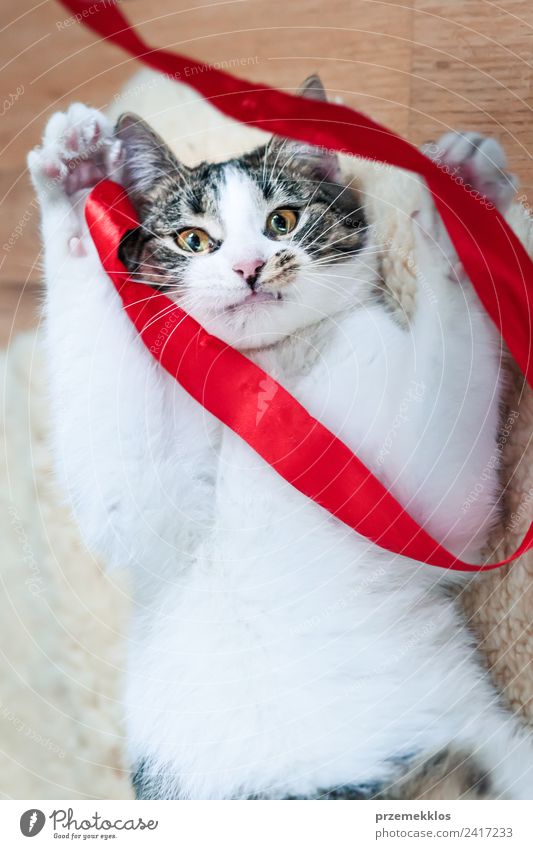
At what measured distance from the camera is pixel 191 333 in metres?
0.62

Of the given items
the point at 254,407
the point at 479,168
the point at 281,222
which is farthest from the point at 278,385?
the point at 479,168

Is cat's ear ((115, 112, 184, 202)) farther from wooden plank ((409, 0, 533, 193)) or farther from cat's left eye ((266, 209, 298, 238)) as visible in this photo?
wooden plank ((409, 0, 533, 193))

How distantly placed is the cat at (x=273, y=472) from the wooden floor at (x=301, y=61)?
48 mm

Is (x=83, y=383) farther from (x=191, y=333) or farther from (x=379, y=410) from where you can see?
(x=379, y=410)

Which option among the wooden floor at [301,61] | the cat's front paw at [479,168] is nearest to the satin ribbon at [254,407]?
the wooden floor at [301,61]

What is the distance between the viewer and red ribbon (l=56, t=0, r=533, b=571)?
60 cm

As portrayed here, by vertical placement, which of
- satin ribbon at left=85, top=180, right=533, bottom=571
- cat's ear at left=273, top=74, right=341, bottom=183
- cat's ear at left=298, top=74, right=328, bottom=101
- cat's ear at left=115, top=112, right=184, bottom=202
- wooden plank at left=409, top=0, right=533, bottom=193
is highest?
wooden plank at left=409, top=0, right=533, bottom=193

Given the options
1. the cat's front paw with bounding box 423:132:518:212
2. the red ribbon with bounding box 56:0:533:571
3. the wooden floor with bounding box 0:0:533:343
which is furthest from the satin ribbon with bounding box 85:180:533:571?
the cat's front paw with bounding box 423:132:518:212

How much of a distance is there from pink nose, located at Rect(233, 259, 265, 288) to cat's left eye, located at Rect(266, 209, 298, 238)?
32 millimetres

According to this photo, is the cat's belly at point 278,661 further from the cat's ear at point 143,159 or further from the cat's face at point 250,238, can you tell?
the cat's ear at point 143,159

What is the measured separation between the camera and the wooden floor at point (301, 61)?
0.65 m

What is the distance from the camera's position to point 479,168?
62cm

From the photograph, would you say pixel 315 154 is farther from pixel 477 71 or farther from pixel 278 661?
pixel 278 661
